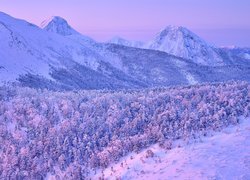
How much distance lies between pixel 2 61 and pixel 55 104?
74.4 metres

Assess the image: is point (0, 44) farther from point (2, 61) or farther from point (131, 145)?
point (131, 145)

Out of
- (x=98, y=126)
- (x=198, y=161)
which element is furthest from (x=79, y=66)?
(x=198, y=161)

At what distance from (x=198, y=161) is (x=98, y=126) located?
1060 cm

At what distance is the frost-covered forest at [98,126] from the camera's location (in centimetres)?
3170

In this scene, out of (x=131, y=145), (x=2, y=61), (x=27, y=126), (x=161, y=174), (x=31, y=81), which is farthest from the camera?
(x=2, y=61)

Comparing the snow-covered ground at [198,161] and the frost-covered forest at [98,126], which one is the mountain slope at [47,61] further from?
the snow-covered ground at [198,161]

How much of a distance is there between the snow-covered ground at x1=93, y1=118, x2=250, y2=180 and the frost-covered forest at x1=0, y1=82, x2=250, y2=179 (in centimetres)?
105

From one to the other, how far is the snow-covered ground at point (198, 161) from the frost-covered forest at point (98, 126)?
1.05 metres

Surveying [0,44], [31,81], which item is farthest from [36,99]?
[0,44]

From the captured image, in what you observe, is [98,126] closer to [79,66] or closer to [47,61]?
[47,61]

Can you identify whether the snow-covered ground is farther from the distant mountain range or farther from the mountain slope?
the mountain slope

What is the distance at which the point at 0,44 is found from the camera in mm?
124062

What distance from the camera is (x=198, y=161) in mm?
27953

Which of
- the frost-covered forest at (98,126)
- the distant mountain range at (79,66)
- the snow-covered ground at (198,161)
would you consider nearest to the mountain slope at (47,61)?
the distant mountain range at (79,66)
